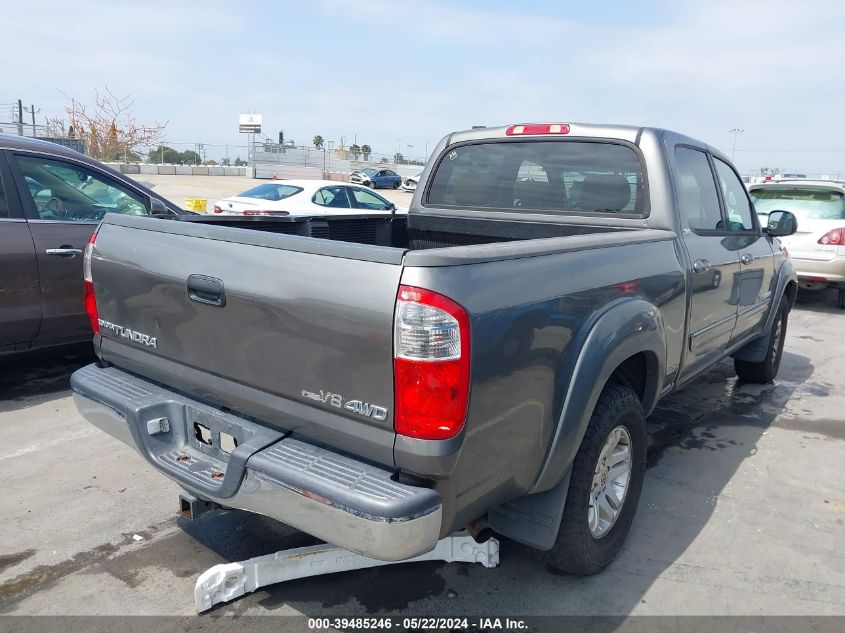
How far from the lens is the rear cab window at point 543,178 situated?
373 centimetres

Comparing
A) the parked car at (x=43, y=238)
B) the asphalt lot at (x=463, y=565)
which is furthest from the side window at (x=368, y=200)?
the asphalt lot at (x=463, y=565)

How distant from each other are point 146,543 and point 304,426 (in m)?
1.43

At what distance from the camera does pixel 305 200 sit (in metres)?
12.4

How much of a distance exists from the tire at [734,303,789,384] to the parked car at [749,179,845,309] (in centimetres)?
390

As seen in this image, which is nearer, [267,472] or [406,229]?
[267,472]

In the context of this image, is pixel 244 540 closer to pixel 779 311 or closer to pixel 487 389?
pixel 487 389

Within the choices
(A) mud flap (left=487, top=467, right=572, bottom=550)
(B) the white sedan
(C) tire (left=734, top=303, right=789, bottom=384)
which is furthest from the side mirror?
(B) the white sedan

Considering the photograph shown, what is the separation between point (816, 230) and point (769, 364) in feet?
14.9

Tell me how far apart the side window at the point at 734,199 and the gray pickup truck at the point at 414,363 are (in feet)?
2.69

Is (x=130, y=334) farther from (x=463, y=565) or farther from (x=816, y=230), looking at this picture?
(x=816, y=230)

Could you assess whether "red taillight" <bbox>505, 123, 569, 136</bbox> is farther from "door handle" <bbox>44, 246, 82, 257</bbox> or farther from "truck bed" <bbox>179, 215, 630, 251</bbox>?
"door handle" <bbox>44, 246, 82, 257</bbox>

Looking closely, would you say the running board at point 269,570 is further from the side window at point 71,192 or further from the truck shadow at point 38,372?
the side window at point 71,192

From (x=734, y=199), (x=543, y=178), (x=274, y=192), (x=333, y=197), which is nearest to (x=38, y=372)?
(x=543, y=178)

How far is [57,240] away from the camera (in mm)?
4977
